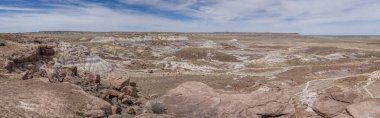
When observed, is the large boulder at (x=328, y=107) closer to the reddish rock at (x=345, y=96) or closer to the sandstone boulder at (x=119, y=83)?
the reddish rock at (x=345, y=96)

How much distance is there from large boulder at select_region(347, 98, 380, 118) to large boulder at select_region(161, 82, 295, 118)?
256 centimetres

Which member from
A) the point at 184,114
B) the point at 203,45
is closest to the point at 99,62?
the point at 184,114

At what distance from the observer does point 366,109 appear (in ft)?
45.2

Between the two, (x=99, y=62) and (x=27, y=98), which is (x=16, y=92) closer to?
(x=27, y=98)

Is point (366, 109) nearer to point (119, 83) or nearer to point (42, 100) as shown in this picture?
point (42, 100)

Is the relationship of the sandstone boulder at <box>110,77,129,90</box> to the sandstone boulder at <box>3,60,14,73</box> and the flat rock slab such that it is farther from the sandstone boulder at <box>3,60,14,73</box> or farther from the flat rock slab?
the sandstone boulder at <box>3,60,14,73</box>

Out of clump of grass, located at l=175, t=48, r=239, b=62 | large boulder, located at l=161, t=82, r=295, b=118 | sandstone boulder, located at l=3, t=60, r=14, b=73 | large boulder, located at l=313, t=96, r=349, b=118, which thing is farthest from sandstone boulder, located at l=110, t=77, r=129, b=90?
clump of grass, located at l=175, t=48, r=239, b=62

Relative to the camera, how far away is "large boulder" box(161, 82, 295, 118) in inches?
609

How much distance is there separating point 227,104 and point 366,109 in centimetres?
553

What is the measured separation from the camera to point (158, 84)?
36.8m

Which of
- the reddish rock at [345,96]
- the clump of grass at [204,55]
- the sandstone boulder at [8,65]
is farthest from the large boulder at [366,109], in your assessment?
the clump of grass at [204,55]

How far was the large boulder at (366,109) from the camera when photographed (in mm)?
13493

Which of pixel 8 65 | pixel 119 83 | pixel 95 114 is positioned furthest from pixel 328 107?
pixel 8 65

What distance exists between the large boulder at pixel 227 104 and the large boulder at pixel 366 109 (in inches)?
101
